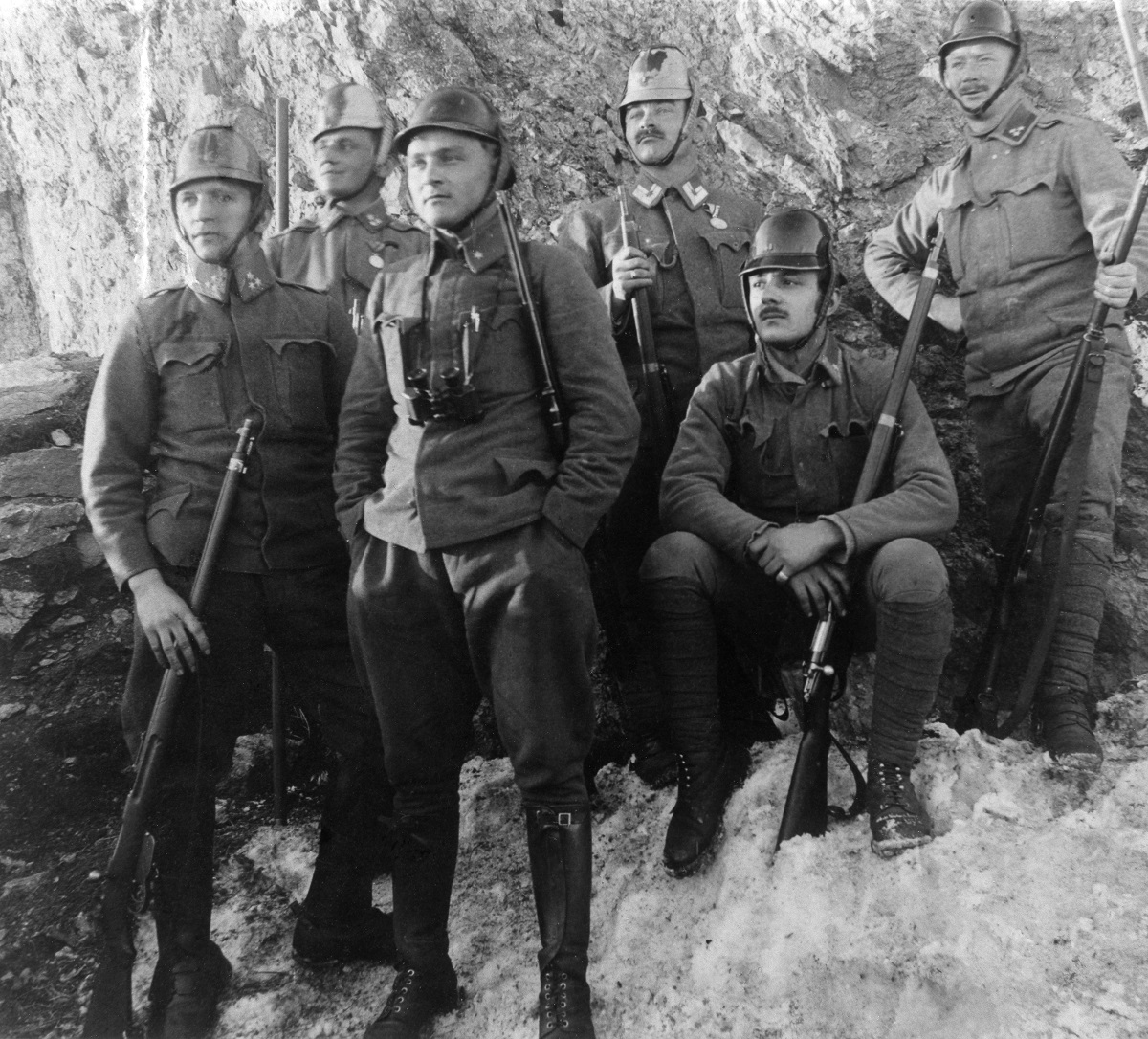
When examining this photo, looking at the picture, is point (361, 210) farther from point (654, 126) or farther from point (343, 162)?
point (654, 126)

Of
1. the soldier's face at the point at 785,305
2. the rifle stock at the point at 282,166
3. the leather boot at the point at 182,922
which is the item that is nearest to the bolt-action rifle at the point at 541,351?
the soldier's face at the point at 785,305

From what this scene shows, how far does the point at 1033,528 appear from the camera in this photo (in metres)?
3.87

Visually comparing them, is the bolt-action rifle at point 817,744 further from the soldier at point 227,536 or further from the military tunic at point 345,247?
the military tunic at point 345,247

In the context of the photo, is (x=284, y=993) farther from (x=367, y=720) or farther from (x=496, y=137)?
(x=496, y=137)

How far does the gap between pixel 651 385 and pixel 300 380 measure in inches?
57.6

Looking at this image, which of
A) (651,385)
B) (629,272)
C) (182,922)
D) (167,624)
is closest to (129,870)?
(182,922)

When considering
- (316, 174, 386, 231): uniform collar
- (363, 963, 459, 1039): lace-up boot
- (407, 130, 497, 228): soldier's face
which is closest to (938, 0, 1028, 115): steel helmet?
(407, 130, 497, 228): soldier's face

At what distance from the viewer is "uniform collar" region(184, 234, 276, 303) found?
3541mm

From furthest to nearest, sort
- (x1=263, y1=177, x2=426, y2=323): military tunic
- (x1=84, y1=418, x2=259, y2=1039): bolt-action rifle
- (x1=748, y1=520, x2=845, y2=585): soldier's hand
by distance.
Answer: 1. (x1=263, y1=177, x2=426, y2=323): military tunic
2. (x1=748, y1=520, x2=845, y2=585): soldier's hand
3. (x1=84, y1=418, x2=259, y2=1039): bolt-action rifle

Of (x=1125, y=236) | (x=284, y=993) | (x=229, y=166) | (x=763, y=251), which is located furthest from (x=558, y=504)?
(x=1125, y=236)

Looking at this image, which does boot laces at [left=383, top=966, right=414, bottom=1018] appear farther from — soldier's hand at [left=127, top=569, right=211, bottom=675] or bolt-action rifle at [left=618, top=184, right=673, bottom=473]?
bolt-action rifle at [left=618, top=184, right=673, bottom=473]

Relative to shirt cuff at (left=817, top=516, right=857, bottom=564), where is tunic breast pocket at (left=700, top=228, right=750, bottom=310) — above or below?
above

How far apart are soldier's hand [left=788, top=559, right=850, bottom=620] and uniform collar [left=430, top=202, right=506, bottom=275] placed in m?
1.48

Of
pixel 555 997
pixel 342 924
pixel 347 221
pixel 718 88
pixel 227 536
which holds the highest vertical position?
pixel 718 88
